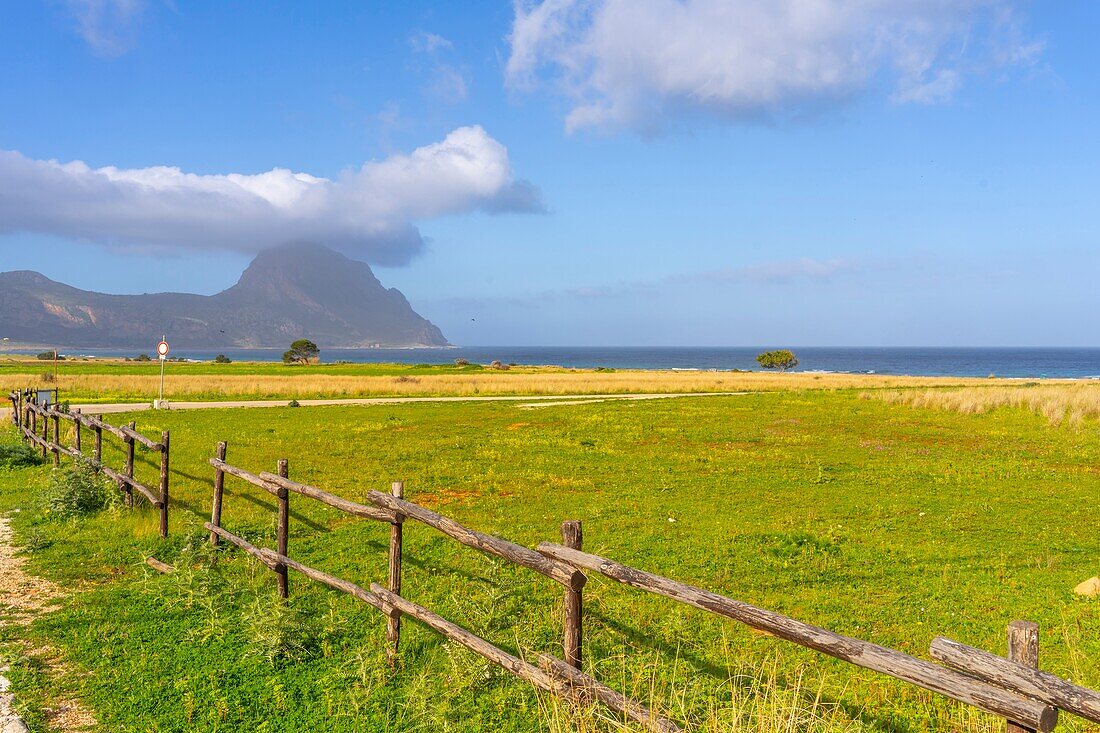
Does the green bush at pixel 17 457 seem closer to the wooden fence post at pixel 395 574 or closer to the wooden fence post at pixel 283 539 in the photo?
the wooden fence post at pixel 283 539

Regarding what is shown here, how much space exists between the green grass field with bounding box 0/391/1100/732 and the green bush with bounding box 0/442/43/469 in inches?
72.6

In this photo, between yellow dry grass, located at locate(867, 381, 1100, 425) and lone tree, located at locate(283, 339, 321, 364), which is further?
lone tree, located at locate(283, 339, 321, 364)

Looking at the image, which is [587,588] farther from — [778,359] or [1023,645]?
[778,359]

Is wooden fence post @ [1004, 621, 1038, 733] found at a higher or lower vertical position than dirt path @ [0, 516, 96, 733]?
higher

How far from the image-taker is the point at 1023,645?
143 inches

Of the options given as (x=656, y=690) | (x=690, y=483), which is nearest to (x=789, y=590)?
(x=656, y=690)

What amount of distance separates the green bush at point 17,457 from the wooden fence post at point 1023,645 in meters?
22.0

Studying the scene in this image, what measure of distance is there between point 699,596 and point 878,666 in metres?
1.27

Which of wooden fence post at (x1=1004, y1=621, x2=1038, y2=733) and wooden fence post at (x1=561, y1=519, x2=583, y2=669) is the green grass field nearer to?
wooden fence post at (x1=561, y1=519, x2=583, y2=669)

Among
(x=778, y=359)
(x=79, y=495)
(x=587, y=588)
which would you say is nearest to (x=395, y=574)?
(x=587, y=588)

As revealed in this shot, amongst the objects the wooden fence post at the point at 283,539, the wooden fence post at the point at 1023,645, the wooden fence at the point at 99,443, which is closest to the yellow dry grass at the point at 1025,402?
the wooden fence post at the point at 1023,645

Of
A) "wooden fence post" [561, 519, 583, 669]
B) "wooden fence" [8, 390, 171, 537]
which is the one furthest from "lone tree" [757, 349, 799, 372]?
"wooden fence post" [561, 519, 583, 669]

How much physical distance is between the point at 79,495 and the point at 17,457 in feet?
26.5

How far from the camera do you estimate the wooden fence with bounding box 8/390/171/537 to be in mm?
11398
